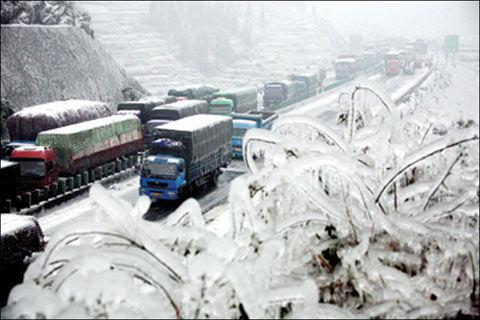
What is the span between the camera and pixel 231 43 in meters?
126

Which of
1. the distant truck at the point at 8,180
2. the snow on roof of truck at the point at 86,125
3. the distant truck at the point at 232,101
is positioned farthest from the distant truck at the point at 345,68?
the distant truck at the point at 8,180

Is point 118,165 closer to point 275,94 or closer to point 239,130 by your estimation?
point 239,130

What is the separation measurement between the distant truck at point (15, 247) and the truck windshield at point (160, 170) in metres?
9.27

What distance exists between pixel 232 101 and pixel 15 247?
3084cm

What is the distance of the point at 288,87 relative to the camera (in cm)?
6412

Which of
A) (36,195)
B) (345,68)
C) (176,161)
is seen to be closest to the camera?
(176,161)

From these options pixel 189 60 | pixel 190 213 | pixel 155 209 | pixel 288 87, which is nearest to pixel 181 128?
pixel 155 209

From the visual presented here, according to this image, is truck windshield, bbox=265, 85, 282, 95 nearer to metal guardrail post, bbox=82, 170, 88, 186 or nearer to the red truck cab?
metal guardrail post, bbox=82, 170, 88, 186

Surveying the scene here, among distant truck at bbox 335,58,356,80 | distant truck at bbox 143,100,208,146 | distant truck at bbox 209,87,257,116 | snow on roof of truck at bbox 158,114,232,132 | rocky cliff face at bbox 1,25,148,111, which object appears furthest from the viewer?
distant truck at bbox 335,58,356,80

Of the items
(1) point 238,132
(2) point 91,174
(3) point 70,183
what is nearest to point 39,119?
(2) point 91,174

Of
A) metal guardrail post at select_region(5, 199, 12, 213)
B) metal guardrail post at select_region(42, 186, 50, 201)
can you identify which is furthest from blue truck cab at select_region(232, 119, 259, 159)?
metal guardrail post at select_region(5, 199, 12, 213)

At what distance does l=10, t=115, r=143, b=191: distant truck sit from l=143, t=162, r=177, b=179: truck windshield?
5.48 meters

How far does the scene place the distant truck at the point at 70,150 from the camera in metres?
26.6

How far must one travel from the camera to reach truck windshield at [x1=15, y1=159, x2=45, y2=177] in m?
26.6
